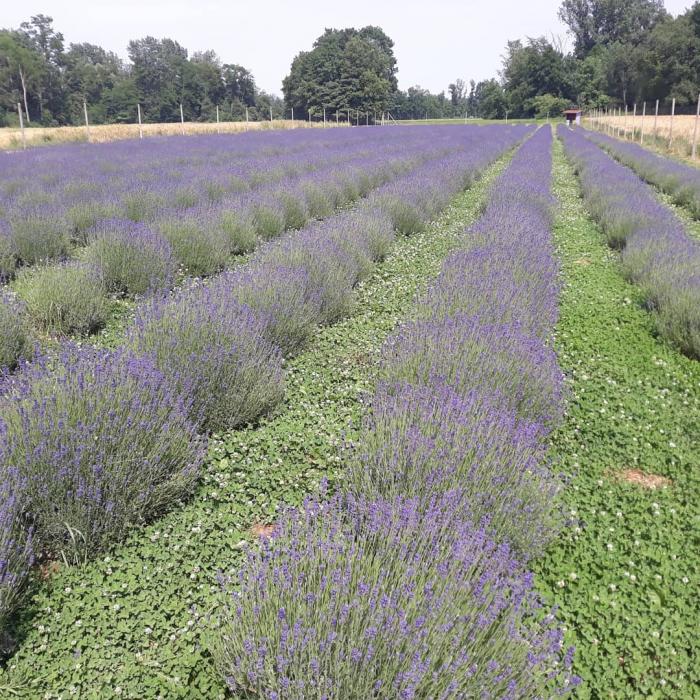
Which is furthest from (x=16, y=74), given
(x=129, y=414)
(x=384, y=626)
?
(x=384, y=626)

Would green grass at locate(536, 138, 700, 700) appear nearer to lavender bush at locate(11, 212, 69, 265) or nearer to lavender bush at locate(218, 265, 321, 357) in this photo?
lavender bush at locate(218, 265, 321, 357)

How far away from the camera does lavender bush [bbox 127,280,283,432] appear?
132 inches

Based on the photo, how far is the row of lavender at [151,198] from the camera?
6645 mm

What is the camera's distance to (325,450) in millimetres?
3363

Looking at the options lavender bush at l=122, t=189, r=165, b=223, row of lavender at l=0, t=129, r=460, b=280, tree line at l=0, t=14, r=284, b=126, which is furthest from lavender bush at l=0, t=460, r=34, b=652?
tree line at l=0, t=14, r=284, b=126

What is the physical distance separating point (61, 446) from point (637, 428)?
3.47 m

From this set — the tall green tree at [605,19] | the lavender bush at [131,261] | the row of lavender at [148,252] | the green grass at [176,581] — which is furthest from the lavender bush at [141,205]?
the tall green tree at [605,19]

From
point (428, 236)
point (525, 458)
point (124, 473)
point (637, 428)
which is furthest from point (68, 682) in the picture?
point (428, 236)

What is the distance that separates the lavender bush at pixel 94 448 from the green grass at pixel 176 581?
146 millimetres

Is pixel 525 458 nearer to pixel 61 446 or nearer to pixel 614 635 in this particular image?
pixel 614 635

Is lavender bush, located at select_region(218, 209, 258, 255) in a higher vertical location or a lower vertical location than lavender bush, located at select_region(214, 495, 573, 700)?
higher

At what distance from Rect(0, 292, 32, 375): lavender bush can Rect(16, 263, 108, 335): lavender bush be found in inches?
19.1

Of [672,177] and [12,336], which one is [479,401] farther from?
[672,177]

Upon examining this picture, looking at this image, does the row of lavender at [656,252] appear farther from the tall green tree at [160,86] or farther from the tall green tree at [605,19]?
the tall green tree at [605,19]
